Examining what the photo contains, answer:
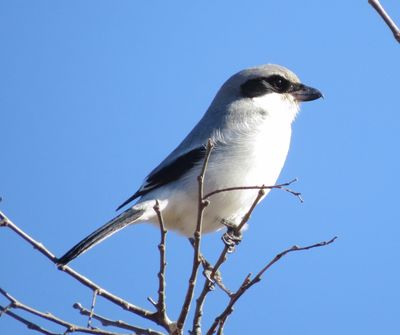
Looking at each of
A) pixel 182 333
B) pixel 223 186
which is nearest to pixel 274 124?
pixel 223 186

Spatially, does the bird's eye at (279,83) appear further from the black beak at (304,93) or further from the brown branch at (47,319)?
the brown branch at (47,319)

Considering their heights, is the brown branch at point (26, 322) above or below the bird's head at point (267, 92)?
below

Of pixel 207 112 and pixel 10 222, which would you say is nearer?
pixel 10 222

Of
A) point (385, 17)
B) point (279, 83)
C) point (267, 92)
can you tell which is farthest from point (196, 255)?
point (279, 83)

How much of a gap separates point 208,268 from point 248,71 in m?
1.61

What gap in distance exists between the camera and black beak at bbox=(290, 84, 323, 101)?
16.6 feet

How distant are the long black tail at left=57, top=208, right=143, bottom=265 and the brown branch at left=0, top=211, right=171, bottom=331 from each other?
463 millimetres

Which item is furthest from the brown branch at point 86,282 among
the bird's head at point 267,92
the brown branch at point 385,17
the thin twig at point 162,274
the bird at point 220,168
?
the bird's head at point 267,92

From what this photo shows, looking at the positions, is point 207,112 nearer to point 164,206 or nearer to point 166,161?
point 166,161

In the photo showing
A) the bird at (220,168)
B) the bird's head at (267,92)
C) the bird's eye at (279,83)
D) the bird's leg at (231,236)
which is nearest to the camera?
the bird's leg at (231,236)

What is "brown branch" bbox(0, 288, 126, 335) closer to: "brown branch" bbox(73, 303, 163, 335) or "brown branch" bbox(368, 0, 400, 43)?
"brown branch" bbox(73, 303, 163, 335)

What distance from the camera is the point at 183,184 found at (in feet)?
14.2

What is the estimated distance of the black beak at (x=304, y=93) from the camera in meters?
5.06

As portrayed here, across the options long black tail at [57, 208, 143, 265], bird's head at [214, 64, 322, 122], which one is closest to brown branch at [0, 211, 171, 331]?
long black tail at [57, 208, 143, 265]
